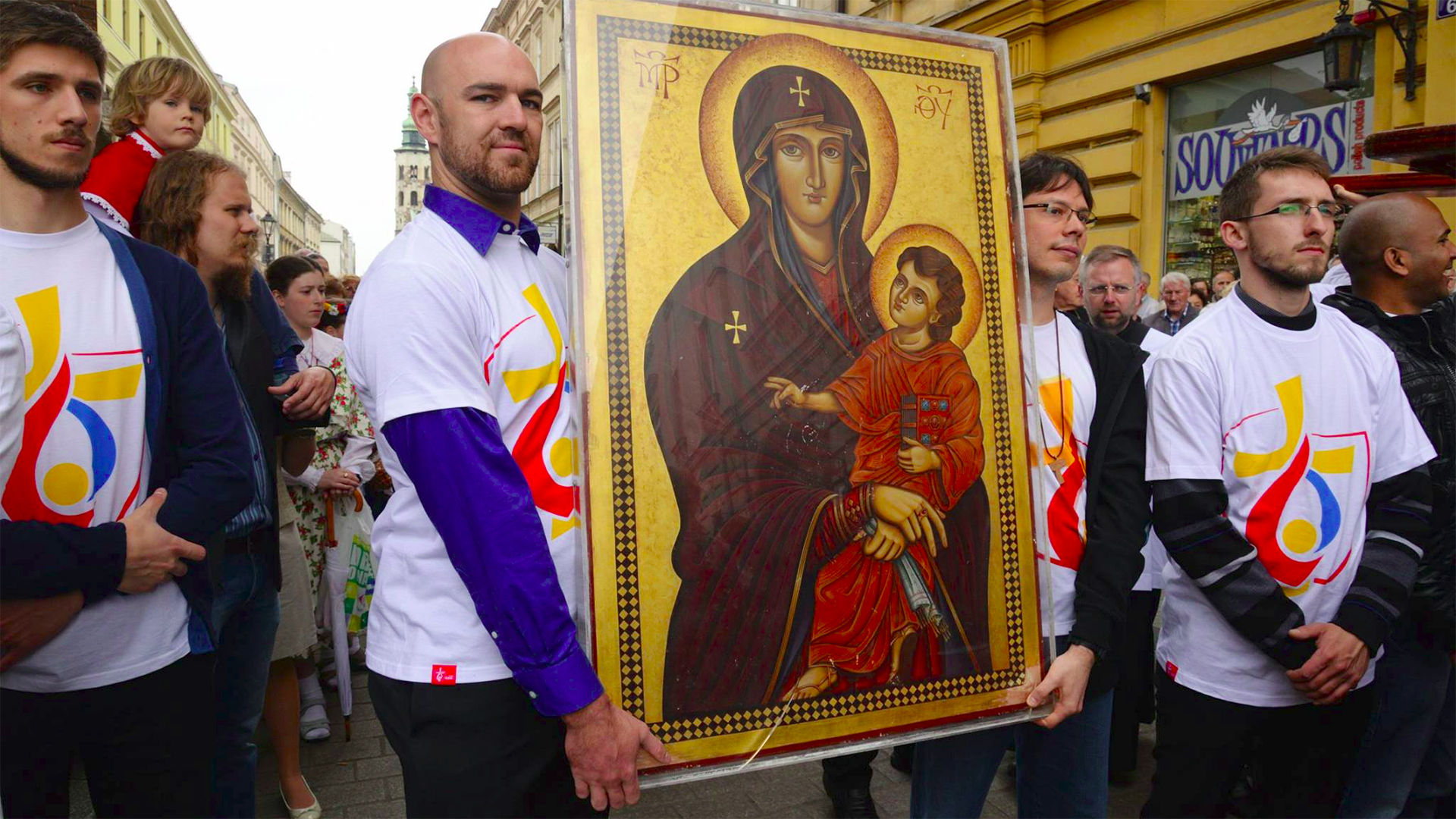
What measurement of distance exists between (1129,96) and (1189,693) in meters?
8.28

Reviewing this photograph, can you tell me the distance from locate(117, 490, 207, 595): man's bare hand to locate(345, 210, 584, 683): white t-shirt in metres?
0.44

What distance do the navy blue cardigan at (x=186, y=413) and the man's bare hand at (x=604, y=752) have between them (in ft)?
3.03

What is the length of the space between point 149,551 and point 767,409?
1.20 metres

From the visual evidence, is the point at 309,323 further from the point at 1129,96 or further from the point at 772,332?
the point at 1129,96

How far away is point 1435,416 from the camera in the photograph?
2.78 m

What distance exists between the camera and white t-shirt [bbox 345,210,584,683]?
1.60 meters

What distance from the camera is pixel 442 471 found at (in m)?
1.56

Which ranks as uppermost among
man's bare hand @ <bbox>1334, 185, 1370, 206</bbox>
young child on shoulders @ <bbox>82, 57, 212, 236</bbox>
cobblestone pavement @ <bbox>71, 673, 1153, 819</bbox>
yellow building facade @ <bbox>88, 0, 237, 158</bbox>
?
yellow building facade @ <bbox>88, 0, 237, 158</bbox>

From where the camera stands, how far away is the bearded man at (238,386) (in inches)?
103

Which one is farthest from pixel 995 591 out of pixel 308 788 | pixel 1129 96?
pixel 1129 96

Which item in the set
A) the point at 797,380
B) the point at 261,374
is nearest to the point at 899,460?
the point at 797,380

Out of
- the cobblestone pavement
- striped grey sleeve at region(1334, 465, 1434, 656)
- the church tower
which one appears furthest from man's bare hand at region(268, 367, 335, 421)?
the church tower

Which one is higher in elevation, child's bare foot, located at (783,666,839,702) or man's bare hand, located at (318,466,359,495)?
man's bare hand, located at (318,466,359,495)

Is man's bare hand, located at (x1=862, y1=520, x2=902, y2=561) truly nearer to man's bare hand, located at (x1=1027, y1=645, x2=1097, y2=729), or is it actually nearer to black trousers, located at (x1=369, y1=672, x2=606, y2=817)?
man's bare hand, located at (x1=1027, y1=645, x2=1097, y2=729)
